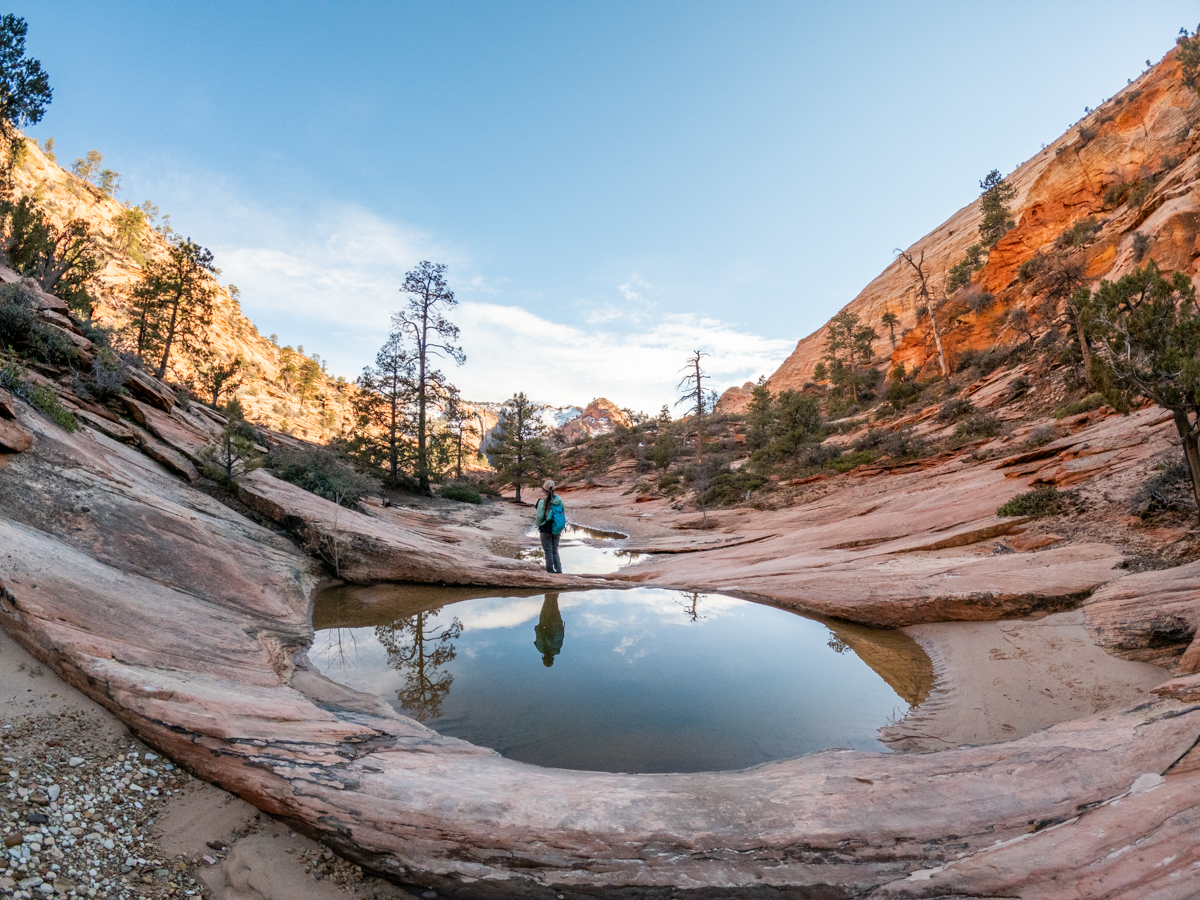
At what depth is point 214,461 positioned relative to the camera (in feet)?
30.8

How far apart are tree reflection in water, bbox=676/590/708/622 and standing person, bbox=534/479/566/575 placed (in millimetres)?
2987

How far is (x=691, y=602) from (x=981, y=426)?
14057 mm

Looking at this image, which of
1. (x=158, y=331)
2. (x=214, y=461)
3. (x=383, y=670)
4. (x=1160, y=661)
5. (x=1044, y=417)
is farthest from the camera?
(x=158, y=331)

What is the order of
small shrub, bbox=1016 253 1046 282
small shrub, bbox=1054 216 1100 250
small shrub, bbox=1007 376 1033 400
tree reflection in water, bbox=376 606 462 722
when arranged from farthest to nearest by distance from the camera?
small shrub, bbox=1016 253 1046 282 → small shrub, bbox=1054 216 1100 250 → small shrub, bbox=1007 376 1033 400 → tree reflection in water, bbox=376 606 462 722

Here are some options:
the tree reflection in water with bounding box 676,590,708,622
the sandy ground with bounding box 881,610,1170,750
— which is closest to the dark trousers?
the tree reflection in water with bounding box 676,590,708,622

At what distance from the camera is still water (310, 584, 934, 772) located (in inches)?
175

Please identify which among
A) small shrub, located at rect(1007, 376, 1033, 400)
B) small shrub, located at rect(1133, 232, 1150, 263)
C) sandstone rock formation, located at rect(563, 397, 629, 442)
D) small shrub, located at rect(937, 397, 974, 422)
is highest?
sandstone rock formation, located at rect(563, 397, 629, 442)

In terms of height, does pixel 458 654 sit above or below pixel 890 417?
below

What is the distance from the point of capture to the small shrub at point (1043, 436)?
12.7 m

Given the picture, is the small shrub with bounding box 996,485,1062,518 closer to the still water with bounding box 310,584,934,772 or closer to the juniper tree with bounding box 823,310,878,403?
the still water with bounding box 310,584,934,772

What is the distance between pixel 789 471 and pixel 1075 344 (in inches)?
416

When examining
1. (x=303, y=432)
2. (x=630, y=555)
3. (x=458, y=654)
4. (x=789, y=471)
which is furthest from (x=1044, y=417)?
(x=303, y=432)

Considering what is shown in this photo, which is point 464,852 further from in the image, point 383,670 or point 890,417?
point 890,417

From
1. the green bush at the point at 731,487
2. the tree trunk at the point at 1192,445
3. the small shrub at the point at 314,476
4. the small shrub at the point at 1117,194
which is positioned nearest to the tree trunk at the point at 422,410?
the small shrub at the point at 314,476
